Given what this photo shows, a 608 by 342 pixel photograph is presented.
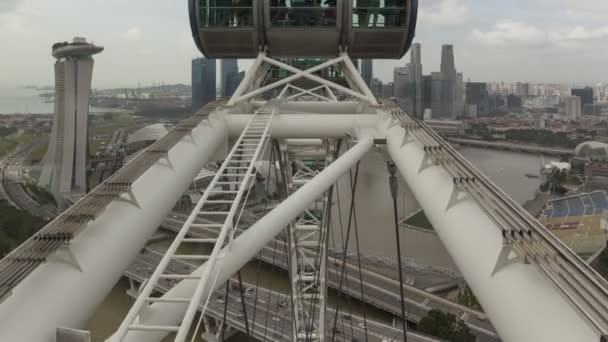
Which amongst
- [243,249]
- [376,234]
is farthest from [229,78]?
[243,249]

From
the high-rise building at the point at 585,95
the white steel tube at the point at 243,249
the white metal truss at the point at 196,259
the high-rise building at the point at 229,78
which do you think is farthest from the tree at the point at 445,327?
the high-rise building at the point at 585,95

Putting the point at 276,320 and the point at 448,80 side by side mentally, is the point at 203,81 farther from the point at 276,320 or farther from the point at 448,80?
the point at 276,320

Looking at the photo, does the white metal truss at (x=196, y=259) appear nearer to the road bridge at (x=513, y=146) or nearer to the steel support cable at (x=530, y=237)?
the steel support cable at (x=530, y=237)

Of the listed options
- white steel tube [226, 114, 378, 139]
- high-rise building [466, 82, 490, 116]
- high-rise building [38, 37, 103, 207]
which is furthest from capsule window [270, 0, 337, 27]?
high-rise building [466, 82, 490, 116]

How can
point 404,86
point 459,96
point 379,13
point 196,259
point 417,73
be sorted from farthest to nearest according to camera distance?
1. point 459,96
2. point 417,73
3. point 404,86
4. point 379,13
5. point 196,259

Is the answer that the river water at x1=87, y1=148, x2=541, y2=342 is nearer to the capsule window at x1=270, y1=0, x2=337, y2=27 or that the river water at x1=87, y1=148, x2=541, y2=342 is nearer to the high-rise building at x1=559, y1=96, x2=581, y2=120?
the capsule window at x1=270, y1=0, x2=337, y2=27

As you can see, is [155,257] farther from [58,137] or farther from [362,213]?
[58,137]
